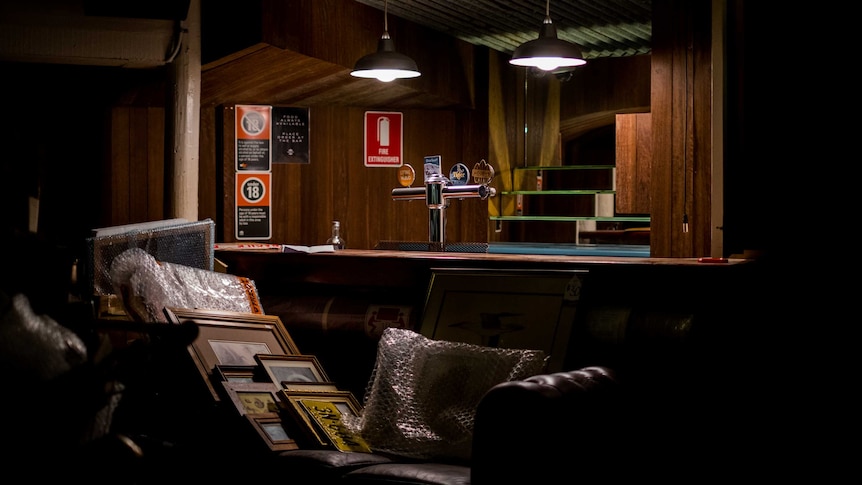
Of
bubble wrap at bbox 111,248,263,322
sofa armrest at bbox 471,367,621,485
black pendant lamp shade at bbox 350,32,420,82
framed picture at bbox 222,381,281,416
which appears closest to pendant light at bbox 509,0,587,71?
black pendant lamp shade at bbox 350,32,420,82

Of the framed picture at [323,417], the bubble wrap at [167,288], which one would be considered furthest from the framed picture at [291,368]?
the bubble wrap at [167,288]

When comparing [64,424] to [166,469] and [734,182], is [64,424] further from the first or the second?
[734,182]

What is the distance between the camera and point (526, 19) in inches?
290

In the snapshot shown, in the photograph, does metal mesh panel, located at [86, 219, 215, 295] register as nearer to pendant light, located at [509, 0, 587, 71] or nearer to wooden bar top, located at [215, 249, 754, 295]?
wooden bar top, located at [215, 249, 754, 295]

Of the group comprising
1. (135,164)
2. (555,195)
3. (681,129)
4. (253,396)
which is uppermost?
(681,129)

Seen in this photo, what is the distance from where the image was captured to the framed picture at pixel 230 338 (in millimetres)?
3381

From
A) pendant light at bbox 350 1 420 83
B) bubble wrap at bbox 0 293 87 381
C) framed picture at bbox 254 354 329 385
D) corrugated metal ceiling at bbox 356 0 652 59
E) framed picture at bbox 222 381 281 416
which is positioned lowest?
framed picture at bbox 222 381 281 416

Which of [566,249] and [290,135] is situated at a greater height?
[290,135]

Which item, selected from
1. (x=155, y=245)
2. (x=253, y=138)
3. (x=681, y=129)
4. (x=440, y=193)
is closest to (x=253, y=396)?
(x=155, y=245)

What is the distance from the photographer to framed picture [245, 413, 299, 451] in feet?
10.1

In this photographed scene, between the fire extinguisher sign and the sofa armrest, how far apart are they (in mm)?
5402

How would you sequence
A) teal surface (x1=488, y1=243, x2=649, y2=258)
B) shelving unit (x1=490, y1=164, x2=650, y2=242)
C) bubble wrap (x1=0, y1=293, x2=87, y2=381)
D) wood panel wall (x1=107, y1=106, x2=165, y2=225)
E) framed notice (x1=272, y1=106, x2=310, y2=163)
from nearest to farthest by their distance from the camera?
bubble wrap (x1=0, y1=293, x2=87, y2=381) < teal surface (x1=488, y1=243, x2=649, y2=258) < wood panel wall (x1=107, y1=106, x2=165, y2=225) < framed notice (x1=272, y1=106, x2=310, y2=163) < shelving unit (x1=490, y1=164, x2=650, y2=242)

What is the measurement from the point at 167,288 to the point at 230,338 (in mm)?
315

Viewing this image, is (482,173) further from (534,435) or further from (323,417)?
(534,435)
